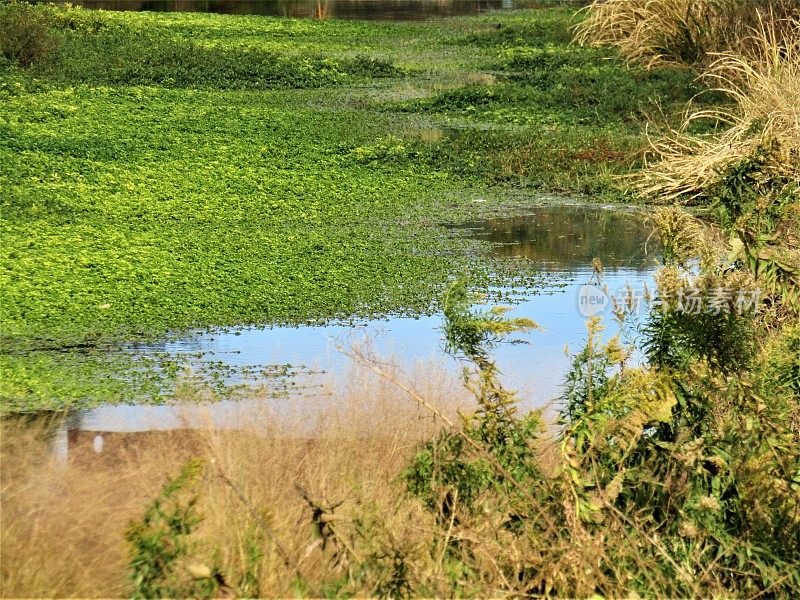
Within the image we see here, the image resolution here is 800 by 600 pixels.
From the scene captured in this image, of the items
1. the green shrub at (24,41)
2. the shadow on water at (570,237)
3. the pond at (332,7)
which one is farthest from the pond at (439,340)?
the pond at (332,7)

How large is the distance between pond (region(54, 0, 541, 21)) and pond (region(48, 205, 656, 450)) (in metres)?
13.1

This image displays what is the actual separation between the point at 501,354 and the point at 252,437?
2330 mm

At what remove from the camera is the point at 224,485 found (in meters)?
3.90

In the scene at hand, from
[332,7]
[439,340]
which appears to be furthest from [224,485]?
[332,7]

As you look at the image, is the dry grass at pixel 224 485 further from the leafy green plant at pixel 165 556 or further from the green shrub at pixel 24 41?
the green shrub at pixel 24 41

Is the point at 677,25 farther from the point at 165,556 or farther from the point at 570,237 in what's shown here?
the point at 165,556

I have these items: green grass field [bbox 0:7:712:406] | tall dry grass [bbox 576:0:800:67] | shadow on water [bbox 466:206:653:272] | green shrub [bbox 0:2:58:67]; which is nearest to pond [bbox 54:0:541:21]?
green grass field [bbox 0:7:712:406]

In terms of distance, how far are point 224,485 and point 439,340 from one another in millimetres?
2827

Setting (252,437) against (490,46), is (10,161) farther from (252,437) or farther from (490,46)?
(490,46)

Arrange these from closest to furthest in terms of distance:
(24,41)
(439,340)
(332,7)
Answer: (439,340) → (24,41) → (332,7)

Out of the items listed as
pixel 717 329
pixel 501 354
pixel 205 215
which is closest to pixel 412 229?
pixel 205 215

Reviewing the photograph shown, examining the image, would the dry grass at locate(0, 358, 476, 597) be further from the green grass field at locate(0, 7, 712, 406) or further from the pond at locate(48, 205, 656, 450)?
the green grass field at locate(0, 7, 712, 406)

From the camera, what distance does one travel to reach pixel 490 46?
18.0 metres

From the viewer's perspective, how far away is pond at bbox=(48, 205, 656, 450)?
5.45m
